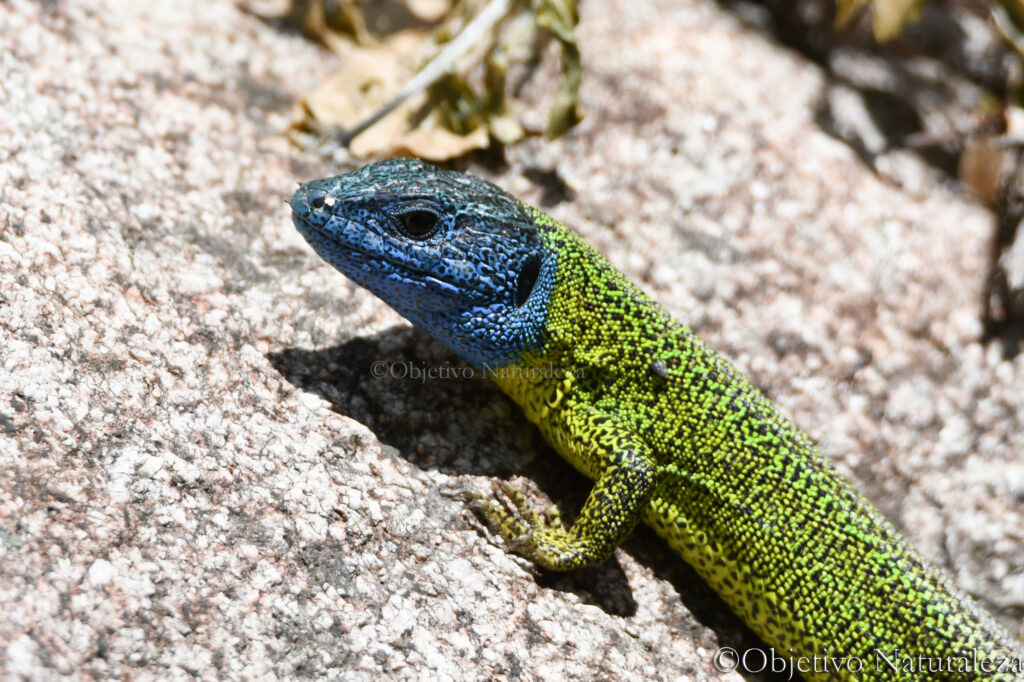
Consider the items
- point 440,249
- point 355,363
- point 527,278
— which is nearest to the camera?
point 440,249

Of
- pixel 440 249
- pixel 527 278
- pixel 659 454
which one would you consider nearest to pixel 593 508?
pixel 659 454

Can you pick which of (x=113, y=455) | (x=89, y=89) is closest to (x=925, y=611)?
(x=113, y=455)

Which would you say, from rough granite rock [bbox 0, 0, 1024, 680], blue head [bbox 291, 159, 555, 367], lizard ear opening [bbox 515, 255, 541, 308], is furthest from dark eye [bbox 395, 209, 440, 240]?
rough granite rock [bbox 0, 0, 1024, 680]

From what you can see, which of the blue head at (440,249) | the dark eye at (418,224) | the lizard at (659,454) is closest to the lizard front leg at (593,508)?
the lizard at (659,454)

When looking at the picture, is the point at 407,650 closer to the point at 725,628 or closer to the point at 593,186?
the point at 725,628

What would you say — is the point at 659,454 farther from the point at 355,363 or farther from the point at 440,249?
the point at 355,363
